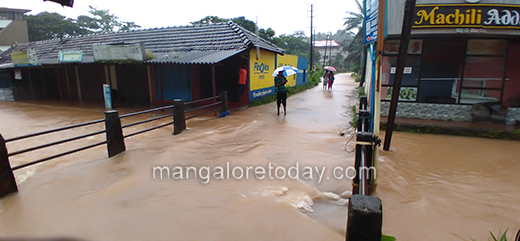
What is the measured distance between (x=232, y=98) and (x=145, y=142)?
6.45m

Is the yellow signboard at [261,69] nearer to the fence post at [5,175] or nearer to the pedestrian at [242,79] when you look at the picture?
the pedestrian at [242,79]

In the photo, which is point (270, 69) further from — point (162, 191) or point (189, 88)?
point (162, 191)

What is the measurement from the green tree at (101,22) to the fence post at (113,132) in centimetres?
4145

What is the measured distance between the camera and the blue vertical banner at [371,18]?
401cm

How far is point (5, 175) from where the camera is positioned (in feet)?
14.1

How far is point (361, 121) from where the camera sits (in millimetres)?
4988

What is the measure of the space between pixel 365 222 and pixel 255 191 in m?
2.90

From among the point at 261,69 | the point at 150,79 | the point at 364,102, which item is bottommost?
the point at 364,102

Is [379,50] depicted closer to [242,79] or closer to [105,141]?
[105,141]

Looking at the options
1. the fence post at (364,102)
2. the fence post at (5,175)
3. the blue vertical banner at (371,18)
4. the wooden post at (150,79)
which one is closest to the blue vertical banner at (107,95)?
the wooden post at (150,79)

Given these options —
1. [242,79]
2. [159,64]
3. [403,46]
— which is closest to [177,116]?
[242,79]

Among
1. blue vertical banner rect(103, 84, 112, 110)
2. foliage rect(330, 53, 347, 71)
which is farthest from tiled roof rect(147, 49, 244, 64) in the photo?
foliage rect(330, 53, 347, 71)

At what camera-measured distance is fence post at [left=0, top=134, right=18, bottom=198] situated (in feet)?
13.8

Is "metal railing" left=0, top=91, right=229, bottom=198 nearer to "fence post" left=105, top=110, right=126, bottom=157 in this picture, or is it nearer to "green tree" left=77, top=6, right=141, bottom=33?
"fence post" left=105, top=110, right=126, bottom=157
